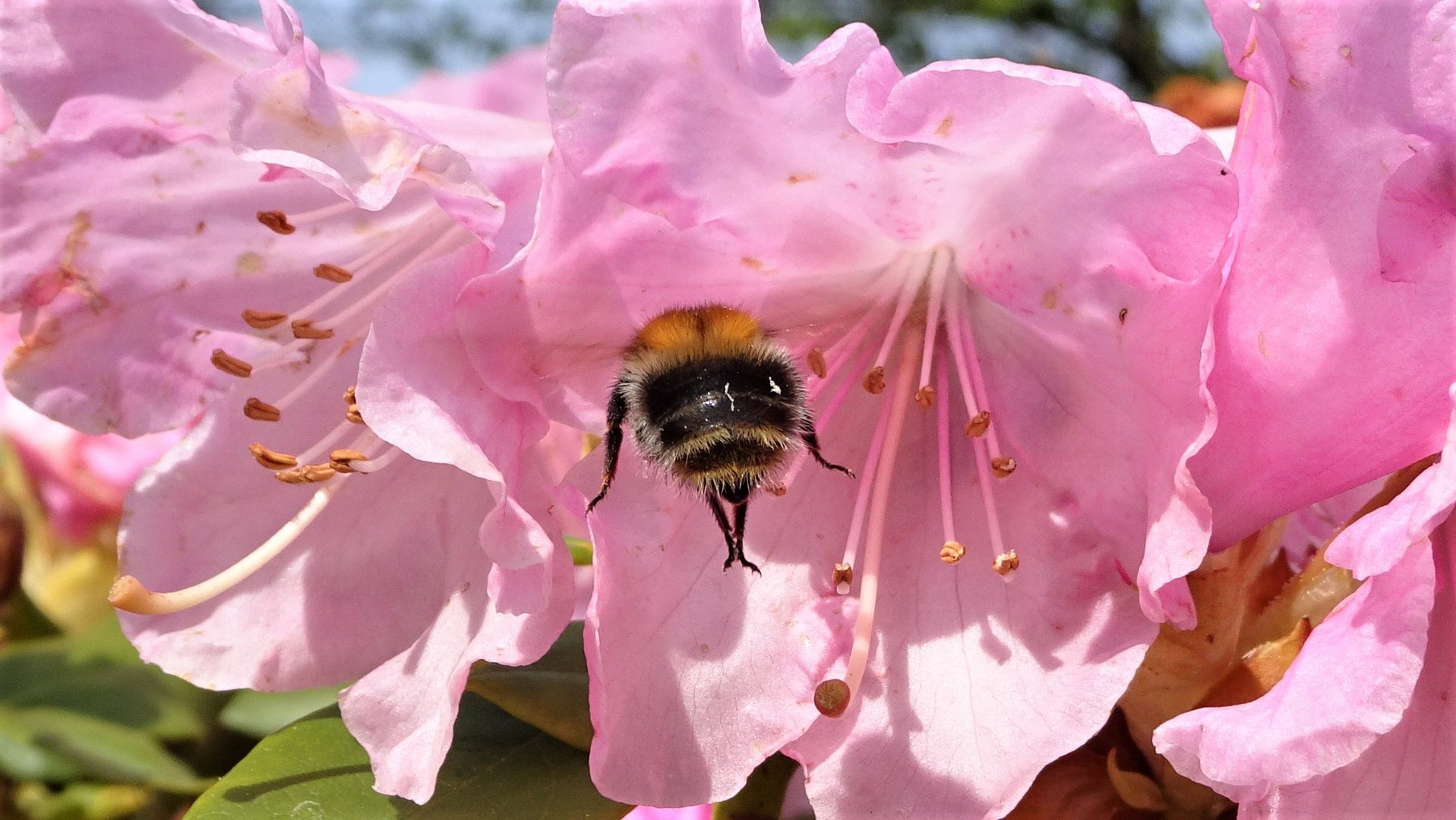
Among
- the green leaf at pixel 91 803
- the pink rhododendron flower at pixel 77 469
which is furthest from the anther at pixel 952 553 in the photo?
the pink rhododendron flower at pixel 77 469

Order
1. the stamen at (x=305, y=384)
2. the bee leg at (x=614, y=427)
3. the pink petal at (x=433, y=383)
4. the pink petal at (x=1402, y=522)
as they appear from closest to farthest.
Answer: the pink petal at (x=1402, y=522)
the pink petal at (x=433, y=383)
the bee leg at (x=614, y=427)
the stamen at (x=305, y=384)

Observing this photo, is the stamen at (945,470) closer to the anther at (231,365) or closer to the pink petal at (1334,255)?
the pink petal at (1334,255)

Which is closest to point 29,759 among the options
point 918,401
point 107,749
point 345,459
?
point 107,749

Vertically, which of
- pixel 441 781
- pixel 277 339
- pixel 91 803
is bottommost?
pixel 91 803

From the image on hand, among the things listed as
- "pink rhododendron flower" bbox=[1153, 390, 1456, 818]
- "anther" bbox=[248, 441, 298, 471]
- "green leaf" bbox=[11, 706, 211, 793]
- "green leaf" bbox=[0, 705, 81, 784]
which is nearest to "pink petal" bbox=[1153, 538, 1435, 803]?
"pink rhododendron flower" bbox=[1153, 390, 1456, 818]

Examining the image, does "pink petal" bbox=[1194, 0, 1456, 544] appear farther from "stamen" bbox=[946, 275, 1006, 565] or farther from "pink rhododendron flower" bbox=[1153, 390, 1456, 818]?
"stamen" bbox=[946, 275, 1006, 565]

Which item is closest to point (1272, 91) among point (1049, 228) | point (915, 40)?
point (1049, 228)

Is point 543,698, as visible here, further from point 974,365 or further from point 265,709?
point 265,709
